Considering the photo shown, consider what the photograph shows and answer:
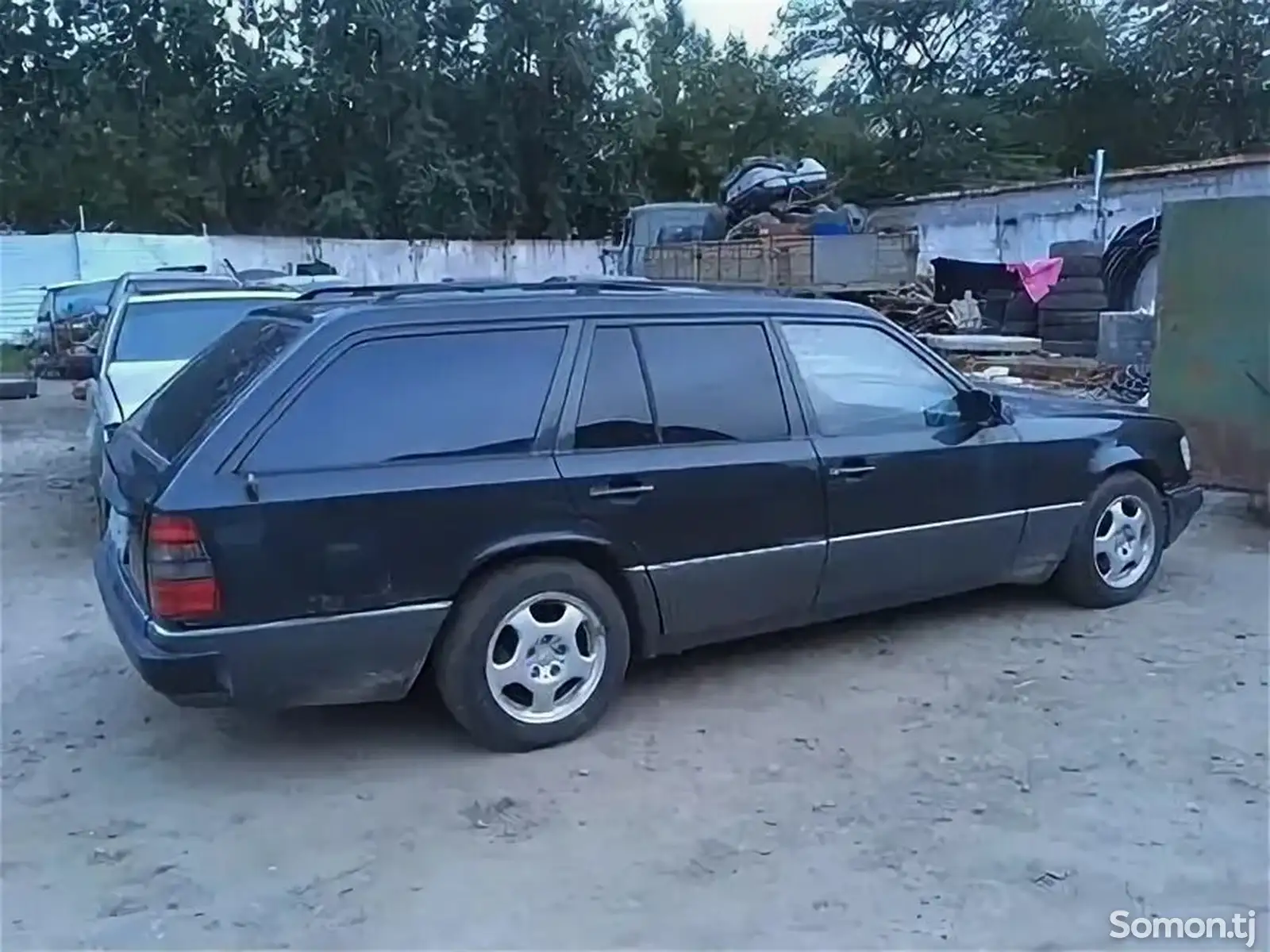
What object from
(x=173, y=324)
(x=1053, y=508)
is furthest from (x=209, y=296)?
(x=1053, y=508)

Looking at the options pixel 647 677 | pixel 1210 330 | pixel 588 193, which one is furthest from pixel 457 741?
pixel 588 193

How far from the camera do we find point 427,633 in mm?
4191

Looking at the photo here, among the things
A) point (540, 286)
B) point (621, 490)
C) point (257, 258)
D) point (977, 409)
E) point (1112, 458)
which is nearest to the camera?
point (621, 490)

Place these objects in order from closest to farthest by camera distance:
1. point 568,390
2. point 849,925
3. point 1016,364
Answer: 1. point 849,925
2. point 568,390
3. point 1016,364

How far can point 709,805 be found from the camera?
157 inches

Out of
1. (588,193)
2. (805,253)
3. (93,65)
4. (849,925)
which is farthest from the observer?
(588,193)

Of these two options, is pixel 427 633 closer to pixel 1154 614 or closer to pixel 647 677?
pixel 647 677

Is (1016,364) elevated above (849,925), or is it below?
above

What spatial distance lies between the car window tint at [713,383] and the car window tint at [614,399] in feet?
0.18

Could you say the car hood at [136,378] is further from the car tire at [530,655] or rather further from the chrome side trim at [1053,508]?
the chrome side trim at [1053,508]

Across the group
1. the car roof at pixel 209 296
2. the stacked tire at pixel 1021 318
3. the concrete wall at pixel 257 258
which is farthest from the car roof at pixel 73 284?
the stacked tire at pixel 1021 318

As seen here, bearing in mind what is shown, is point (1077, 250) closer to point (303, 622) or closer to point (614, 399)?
point (614, 399)

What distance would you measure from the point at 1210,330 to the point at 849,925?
5.85 m

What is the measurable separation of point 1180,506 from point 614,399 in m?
3.24
